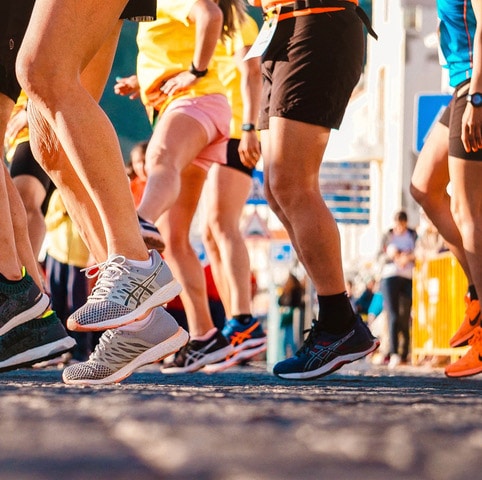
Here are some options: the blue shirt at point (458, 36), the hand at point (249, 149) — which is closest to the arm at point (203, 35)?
the hand at point (249, 149)

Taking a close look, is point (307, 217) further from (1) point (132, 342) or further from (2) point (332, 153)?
(2) point (332, 153)

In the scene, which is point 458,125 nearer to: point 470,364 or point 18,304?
point 470,364

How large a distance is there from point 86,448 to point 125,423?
0.91ft

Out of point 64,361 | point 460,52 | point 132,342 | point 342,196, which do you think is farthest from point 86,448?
point 342,196

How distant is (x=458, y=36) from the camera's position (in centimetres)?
457

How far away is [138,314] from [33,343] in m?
0.56

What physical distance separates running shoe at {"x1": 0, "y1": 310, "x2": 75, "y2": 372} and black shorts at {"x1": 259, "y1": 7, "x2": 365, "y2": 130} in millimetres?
1079

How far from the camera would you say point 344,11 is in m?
4.07

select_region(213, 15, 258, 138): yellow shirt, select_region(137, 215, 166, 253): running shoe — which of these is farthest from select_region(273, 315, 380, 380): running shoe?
select_region(213, 15, 258, 138): yellow shirt

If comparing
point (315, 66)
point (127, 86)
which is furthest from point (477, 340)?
point (127, 86)

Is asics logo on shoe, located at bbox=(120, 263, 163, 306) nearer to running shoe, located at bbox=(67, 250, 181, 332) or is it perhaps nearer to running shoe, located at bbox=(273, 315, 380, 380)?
running shoe, located at bbox=(67, 250, 181, 332)

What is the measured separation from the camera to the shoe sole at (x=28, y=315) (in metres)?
3.46

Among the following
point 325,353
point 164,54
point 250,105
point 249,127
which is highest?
point 164,54

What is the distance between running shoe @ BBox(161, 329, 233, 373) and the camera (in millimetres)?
5473
